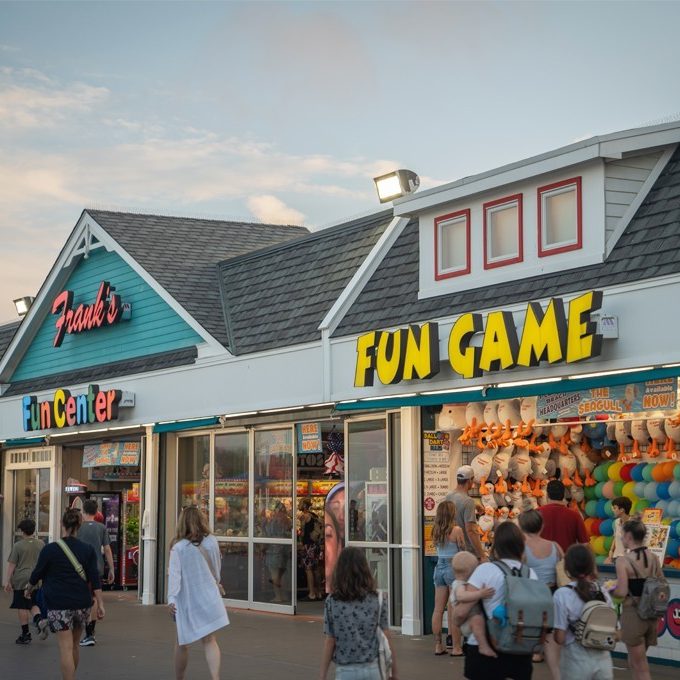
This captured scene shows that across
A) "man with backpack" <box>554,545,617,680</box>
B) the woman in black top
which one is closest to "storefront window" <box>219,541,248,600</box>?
the woman in black top

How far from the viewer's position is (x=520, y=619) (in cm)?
746

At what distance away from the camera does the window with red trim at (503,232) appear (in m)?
14.6

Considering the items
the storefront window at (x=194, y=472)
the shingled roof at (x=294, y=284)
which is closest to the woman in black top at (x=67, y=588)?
the shingled roof at (x=294, y=284)

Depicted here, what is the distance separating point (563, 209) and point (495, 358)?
1903mm

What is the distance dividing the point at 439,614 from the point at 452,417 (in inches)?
107

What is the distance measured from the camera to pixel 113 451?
23922mm

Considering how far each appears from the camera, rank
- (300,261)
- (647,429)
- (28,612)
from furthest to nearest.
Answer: (300,261) → (28,612) → (647,429)

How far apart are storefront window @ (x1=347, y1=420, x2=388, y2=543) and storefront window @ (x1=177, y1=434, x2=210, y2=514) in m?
4.38

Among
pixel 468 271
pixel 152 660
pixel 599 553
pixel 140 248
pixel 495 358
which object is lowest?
pixel 152 660

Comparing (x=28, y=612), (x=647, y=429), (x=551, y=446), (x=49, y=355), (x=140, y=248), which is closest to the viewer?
(x=647, y=429)

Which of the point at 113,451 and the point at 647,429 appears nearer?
the point at 647,429

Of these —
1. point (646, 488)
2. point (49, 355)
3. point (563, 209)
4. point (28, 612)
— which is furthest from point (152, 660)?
point (49, 355)

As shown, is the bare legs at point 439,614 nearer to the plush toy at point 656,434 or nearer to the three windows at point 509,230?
the plush toy at point 656,434

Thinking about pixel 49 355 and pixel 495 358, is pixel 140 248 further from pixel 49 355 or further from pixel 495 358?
pixel 495 358
